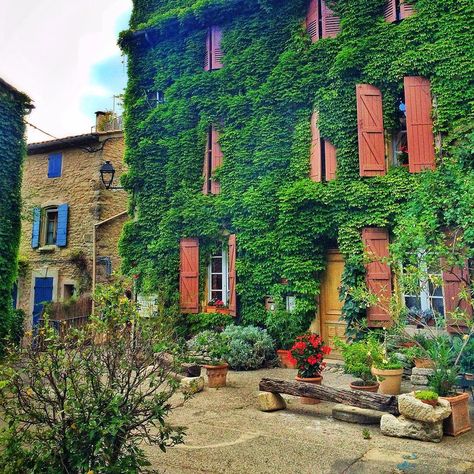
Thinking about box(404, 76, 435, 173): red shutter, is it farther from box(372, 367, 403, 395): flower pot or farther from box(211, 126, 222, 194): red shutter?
box(211, 126, 222, 194): red shutter

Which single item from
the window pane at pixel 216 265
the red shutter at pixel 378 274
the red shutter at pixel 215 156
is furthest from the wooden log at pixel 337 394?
the red shutter at pixel 215 156

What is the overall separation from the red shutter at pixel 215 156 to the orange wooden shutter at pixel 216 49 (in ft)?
5.83

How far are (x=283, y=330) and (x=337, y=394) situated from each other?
393 cm

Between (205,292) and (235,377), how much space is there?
123 inches

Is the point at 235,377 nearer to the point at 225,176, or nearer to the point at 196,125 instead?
the point at 225,176

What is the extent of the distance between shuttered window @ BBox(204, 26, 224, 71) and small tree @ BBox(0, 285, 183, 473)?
9.62m

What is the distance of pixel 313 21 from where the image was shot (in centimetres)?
1025

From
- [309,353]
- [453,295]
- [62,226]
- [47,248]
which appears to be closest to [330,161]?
[453,295]

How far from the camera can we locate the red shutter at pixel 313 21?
400 inches

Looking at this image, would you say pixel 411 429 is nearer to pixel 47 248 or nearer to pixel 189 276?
pixel 189 276

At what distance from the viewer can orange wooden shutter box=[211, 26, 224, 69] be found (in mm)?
11445

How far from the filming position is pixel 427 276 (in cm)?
602

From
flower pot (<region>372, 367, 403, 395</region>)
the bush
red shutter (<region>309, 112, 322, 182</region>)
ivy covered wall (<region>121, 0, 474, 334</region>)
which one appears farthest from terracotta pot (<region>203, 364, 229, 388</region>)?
red shutter (<region>309, 112, 322, 182</region>)

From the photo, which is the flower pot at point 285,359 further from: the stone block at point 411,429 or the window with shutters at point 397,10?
the window with shutters at point 397,10
